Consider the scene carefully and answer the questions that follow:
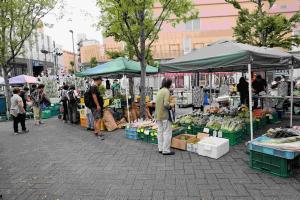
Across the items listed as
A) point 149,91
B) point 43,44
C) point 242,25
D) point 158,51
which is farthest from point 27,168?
point 43,44

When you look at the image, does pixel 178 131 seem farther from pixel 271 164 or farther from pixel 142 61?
pixel 142 61

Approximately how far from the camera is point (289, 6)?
3344 centimetres

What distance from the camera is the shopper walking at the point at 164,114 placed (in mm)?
6043

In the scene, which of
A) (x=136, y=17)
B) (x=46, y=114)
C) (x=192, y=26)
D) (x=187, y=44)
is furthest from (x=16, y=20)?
(x=192, y=26)

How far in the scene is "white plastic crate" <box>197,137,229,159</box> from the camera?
5789 mm

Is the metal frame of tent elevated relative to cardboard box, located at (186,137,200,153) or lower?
elevated

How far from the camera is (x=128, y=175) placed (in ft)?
16.5

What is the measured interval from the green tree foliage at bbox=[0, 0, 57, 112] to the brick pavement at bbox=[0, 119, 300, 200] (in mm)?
8584

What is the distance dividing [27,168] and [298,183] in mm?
5469

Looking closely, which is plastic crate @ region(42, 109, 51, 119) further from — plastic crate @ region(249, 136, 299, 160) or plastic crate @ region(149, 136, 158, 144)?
plastic crate @ region(249, 136, 299, 160)

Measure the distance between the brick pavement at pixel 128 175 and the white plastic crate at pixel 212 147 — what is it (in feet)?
0.48

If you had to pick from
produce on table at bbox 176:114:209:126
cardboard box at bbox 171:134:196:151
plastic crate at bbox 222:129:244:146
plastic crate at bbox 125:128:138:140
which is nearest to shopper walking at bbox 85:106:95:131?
plastic crate at bbox 125:128:138:140

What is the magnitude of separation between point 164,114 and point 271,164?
8.13ft

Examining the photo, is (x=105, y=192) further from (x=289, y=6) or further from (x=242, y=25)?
(x=289, y=6)
